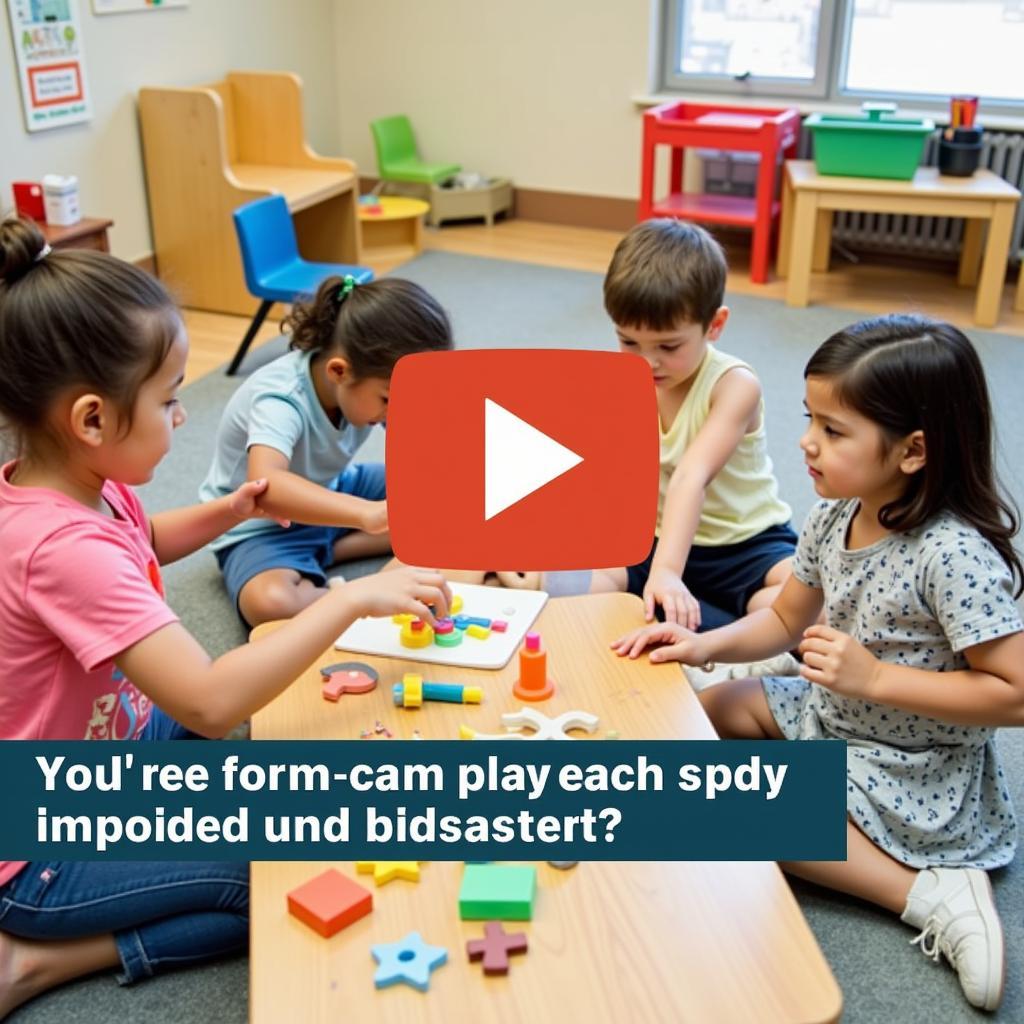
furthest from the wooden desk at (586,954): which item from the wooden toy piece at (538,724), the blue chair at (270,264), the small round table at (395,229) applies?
the small round table at (395,229)

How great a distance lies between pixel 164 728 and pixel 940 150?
10.3ft

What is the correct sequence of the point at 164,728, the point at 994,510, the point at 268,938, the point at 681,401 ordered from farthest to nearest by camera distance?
the point at 681,401 < the point at 164,728 < the point at 994,510 < the point at 268,938

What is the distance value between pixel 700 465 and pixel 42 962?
105 centimetres

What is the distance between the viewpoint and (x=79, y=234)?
3.05 metres

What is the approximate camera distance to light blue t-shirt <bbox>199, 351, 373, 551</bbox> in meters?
1.76

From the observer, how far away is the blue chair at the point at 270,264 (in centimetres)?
310

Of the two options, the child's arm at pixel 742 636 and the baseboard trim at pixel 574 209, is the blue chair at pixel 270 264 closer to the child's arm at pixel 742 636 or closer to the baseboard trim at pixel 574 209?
the baseboard trim at pixel 574 209

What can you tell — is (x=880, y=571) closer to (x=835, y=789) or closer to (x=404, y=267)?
(x=835, y=789)

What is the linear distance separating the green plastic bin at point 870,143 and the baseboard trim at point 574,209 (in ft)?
3.29

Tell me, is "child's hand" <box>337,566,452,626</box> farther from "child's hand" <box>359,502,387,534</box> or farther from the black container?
the black container

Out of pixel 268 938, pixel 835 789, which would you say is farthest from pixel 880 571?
pixel 268 938

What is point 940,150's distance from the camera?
3.61 meters

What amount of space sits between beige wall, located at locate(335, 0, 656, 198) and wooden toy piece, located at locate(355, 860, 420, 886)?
12.6 feet

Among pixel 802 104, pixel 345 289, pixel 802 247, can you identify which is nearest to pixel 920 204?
pixel 802 247
